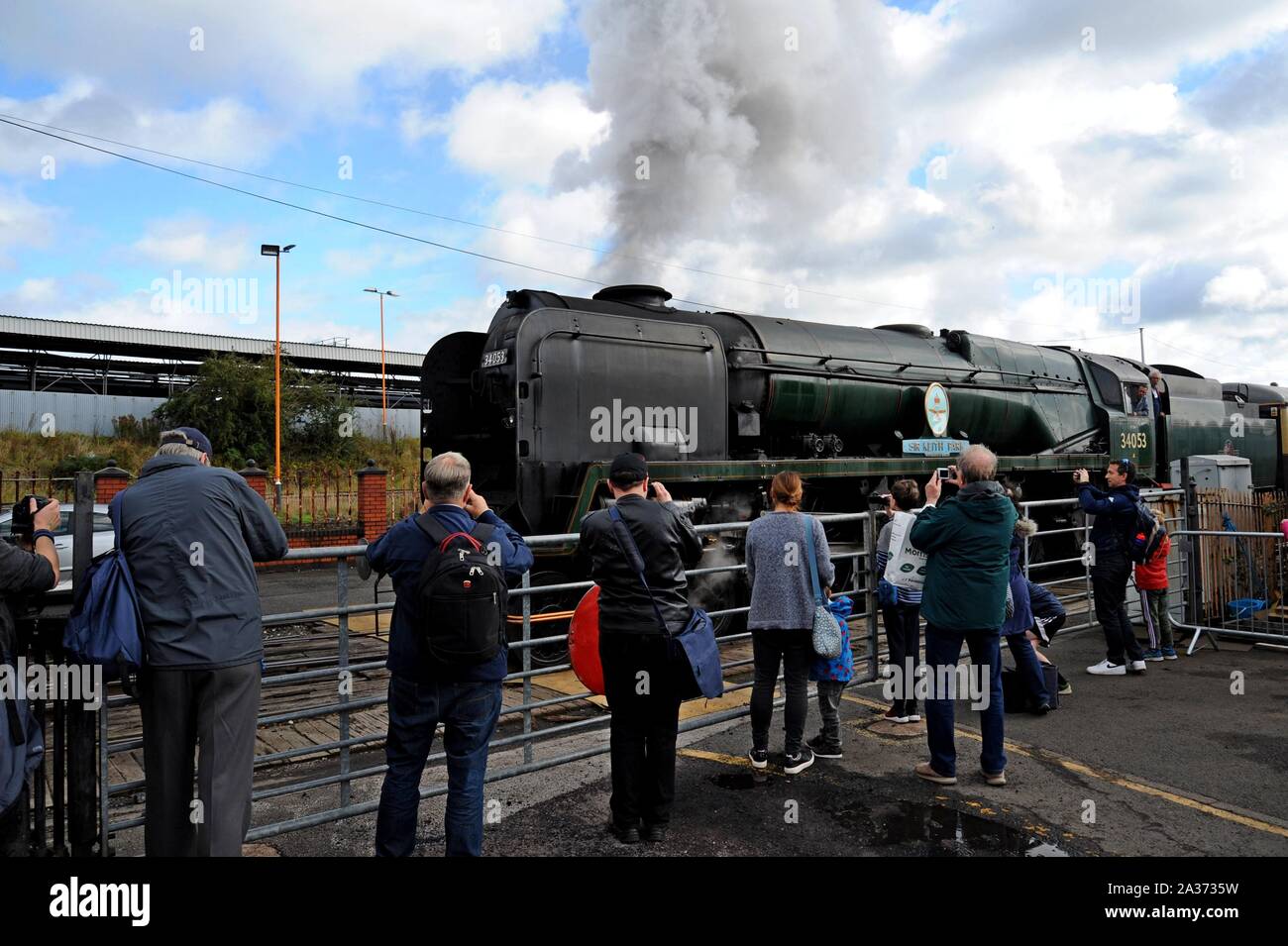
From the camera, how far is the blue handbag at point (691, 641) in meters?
3.94

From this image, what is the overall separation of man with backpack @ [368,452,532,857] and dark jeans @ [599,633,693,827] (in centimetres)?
71

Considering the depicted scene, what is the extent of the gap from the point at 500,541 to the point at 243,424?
31.7 metres

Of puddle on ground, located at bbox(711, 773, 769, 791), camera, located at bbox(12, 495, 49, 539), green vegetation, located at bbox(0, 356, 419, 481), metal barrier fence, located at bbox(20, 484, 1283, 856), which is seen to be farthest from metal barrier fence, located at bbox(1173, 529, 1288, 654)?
green vegetation, located at bbox(0, 356, 419, 481)

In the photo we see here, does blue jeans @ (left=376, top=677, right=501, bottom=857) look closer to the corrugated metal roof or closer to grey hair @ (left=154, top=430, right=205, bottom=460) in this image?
grey hair @ (left=154, top=430, right=205, bottom=460)

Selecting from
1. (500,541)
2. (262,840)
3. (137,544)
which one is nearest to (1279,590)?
(500,541)

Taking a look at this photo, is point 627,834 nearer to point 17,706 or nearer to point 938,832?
point 938,832

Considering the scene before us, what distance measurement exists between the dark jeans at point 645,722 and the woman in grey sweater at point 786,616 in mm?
923

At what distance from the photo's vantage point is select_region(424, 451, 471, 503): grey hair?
3494 mm

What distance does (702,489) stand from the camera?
29.2 feet

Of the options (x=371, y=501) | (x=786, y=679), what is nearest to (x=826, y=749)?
(x=786, y=679)

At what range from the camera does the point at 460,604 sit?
127 inches

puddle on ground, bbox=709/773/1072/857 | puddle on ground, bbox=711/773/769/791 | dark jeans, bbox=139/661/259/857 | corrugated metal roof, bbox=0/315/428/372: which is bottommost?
puddle on ground, bbox=709/773/1072/857

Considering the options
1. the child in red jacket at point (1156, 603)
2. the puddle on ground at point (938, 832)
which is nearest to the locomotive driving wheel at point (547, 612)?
the puddle on ground at point (938, 832)
